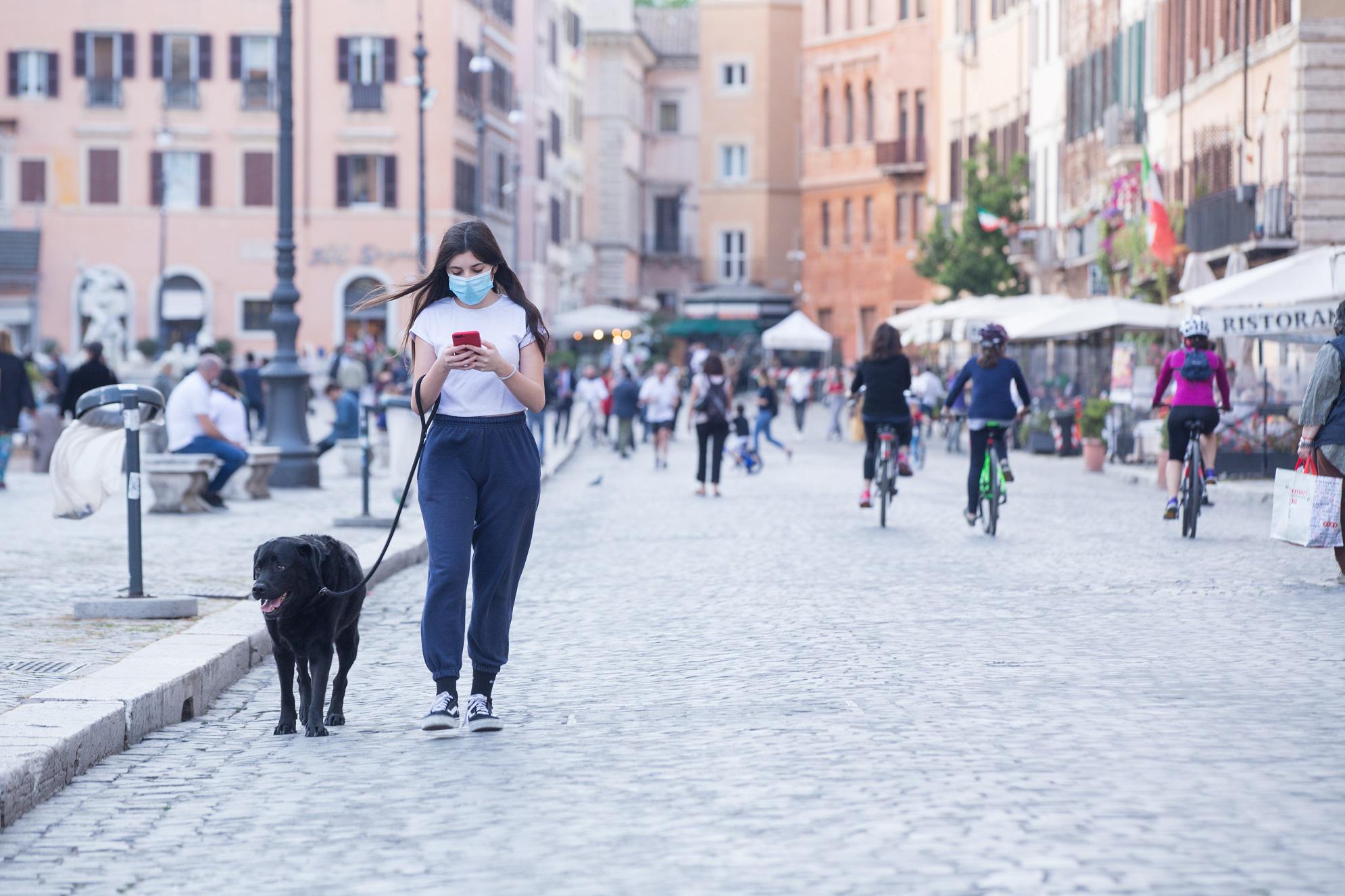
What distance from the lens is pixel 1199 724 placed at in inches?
326

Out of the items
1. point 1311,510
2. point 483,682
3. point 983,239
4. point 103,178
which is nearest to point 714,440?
point 1311,510

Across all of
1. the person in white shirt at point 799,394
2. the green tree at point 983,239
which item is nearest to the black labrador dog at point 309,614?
the person in white shirt at point 799,394

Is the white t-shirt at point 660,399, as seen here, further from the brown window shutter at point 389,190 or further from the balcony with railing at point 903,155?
the balcony with railing at point 903,155

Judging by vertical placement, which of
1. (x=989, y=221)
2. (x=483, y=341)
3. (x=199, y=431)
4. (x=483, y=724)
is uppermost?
(x=989, y=221)

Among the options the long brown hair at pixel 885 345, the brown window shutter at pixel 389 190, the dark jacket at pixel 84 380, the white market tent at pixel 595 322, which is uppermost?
the brown window shutter at pixel 389 190

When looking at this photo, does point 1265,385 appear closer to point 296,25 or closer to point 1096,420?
point 1096,420

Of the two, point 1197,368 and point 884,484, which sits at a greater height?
point 1197,368

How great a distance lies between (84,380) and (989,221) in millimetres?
32698

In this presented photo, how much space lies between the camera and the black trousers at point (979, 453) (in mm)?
18984

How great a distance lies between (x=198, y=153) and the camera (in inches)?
2689

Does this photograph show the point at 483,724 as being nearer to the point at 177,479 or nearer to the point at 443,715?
the point at 443,715

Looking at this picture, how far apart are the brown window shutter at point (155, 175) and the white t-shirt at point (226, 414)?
47579 mm

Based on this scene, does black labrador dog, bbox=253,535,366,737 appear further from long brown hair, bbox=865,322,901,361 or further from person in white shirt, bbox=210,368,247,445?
person in white shirt, bbox=210,368,247,445

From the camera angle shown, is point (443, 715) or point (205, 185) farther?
point (205, 185)
